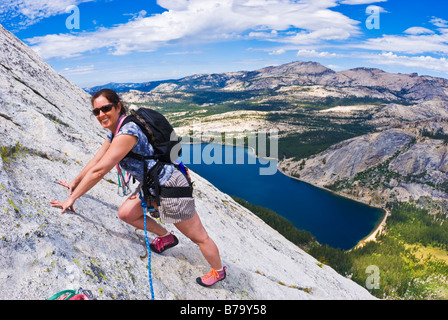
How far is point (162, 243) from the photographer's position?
22.2 feet

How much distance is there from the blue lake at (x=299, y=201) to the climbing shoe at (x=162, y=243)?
101m

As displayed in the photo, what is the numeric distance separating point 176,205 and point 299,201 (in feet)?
433

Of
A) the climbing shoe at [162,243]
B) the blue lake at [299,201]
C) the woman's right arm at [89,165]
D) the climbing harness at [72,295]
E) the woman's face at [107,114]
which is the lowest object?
the blue lake at [299,201]

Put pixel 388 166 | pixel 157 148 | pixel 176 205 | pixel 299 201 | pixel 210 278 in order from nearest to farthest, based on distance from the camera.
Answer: pixel 157 148, pixel 176 205, pixel 210 278, pixel 299 201, pixel 388 166

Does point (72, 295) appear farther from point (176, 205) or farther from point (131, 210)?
point (176, 205)

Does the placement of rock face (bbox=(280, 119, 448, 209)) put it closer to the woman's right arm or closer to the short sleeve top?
the short sleeve top

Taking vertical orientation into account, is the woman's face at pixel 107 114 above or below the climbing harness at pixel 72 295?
above

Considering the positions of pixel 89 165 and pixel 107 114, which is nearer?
pixel 107 114

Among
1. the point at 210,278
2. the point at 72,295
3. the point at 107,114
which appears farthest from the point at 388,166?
the point at 72,295

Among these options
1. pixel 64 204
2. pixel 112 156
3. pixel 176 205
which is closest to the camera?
pixel 112 156

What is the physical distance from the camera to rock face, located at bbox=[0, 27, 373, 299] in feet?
14.0

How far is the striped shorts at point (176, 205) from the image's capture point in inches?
208

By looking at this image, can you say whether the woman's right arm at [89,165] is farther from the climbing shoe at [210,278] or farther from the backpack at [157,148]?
the climbing shoe at [210,278]

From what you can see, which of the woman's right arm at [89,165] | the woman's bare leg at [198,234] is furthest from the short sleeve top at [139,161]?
the woman's bare leg at [198,234]
